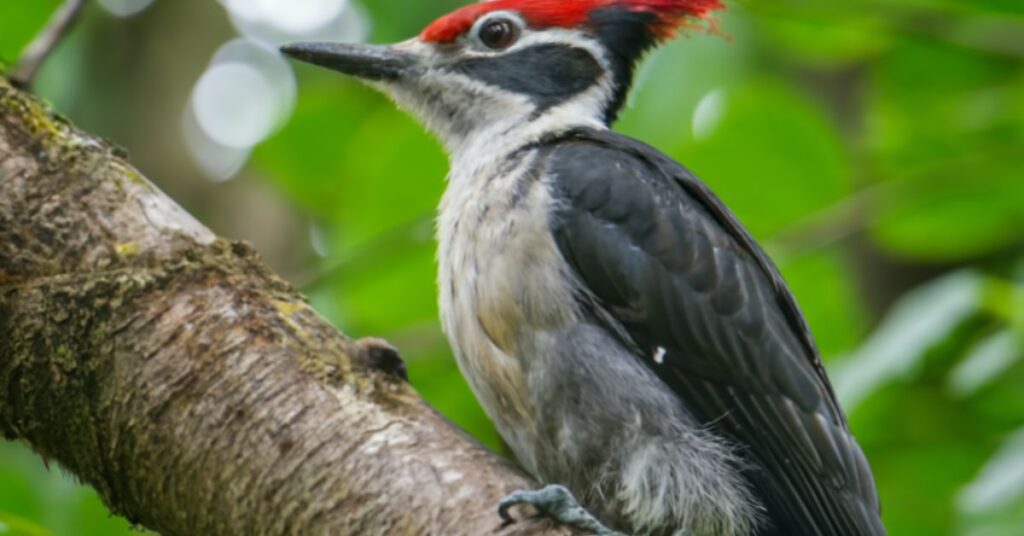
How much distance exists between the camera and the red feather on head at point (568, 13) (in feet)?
15.1

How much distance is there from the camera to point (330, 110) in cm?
600

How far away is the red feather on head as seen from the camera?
15.1 feet

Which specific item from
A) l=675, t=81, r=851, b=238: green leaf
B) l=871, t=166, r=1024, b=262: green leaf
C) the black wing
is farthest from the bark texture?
l=871, t=166, r=1024, b=262: green leaf

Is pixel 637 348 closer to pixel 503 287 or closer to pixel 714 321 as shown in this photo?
pixel 714 321

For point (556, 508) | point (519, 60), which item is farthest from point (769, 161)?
point (556, 508)

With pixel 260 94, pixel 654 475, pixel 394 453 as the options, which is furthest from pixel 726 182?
pixel 260 94

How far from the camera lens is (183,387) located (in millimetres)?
3199

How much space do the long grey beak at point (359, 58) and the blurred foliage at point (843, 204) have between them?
536 millimetres

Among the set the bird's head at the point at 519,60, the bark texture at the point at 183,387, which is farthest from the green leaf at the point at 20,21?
the bark texture at the point at 183,387

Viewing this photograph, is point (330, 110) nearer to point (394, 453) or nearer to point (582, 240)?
point (582, 240)

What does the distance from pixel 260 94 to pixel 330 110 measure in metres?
2.47

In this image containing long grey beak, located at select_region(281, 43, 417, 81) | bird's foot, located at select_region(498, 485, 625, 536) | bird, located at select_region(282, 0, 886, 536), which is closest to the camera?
bird's foot, located at select_region(498, 485, 625, 536)

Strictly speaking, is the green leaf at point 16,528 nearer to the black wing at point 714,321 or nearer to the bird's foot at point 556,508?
the bird's foot at point 556,508

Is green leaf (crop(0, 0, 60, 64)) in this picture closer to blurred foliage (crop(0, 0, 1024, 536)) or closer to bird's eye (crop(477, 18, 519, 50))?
blurred foliage (crop(0, 0, 1024, 536))
